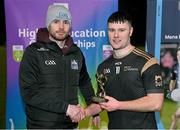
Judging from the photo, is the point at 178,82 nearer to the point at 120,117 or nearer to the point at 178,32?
the point at 178,32

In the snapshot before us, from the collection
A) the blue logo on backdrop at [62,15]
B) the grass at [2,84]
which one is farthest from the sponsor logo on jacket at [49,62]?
the grass at [2,84]

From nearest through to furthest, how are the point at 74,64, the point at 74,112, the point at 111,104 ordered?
the point at 111,104 → the point at 74,112 → the point at 74,64

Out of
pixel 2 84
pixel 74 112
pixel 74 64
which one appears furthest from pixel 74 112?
pixel 2 84

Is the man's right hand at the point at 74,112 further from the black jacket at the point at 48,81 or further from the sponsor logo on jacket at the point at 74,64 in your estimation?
the sponsor logo on jacket at the point at 74,64

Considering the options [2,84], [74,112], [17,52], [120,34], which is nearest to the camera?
[120,34]

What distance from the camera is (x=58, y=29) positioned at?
3.08 m

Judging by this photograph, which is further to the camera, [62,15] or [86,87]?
[86,87]

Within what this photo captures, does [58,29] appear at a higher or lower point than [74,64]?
higher

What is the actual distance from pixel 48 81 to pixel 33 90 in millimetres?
138

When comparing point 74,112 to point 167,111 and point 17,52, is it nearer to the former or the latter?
point 17,52

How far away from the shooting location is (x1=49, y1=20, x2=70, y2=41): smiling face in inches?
121

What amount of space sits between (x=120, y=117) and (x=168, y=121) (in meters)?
1.55

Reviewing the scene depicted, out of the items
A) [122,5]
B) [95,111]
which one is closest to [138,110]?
[95,111]

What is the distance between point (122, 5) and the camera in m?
4.27
